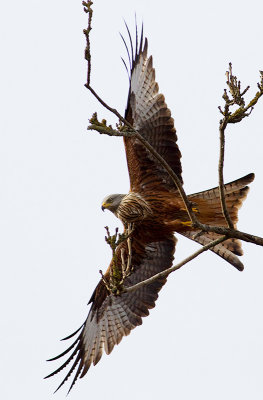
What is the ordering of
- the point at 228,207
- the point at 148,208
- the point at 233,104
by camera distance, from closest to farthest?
the point at 233,104 < the point at 228,207 < the point at 148,208

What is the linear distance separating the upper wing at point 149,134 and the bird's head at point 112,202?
0.24 m

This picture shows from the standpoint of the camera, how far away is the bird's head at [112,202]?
9078 mm

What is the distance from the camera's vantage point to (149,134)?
8945 millimetres

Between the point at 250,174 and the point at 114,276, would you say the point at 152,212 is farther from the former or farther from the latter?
the point at 114,276

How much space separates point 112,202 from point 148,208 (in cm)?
51

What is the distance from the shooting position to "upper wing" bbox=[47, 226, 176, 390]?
379 inches

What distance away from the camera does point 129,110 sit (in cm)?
906

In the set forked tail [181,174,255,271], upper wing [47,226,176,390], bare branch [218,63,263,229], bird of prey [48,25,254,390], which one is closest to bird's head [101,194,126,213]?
bird of prey [48,25,254,390]

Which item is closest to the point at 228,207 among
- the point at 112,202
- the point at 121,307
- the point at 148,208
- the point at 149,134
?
the point at 148,208

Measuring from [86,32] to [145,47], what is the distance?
4.21 meters

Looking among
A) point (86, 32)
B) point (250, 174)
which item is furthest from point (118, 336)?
point (86, 32)

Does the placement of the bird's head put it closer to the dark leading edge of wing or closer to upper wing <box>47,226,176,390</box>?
the dark leading edge of wing

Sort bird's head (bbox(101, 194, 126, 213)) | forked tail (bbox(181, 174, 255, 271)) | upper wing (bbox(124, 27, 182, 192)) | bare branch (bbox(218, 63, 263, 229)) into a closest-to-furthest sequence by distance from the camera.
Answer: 1. bare branch (bbox(218, 63, 263, 229))
2. forked tail (bbox(181, 174, 255, 271))
3. upper wing (bbox(124, 27, 182, 192))
4. bird's head (bbox(101, 194, 126, 213))

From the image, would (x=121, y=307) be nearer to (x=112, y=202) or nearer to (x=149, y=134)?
(x=112, y=202)
